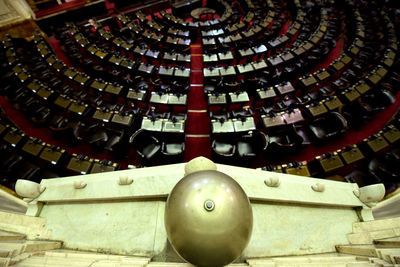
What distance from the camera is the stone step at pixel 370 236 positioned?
2629mm

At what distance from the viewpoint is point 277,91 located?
26.2 ft

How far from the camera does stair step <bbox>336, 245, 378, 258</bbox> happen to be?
2.37 m

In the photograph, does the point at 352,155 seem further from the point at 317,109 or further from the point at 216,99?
the point at 216,99

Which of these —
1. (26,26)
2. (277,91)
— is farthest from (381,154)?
(26,26)

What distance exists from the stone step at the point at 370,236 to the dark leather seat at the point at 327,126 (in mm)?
4355

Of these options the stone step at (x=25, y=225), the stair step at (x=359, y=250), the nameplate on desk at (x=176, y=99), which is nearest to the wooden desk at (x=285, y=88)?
the nameplate on desk at (x=176, y=99)

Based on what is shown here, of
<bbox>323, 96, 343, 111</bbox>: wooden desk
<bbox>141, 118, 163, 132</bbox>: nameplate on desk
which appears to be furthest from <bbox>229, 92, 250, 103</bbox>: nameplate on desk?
<bbox>141, 118, 163, 132</bbox>: nameplate on desk

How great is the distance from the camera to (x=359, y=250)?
255 centimetres

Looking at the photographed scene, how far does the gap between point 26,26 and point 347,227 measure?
629 inches

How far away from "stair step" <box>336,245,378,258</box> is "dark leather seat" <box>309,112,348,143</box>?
15.0 ft

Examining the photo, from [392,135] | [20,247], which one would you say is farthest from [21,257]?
[392,135]

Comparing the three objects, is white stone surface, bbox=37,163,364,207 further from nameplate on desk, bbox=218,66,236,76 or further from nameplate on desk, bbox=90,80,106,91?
nameplate on desk, bbox=218,66,236,76

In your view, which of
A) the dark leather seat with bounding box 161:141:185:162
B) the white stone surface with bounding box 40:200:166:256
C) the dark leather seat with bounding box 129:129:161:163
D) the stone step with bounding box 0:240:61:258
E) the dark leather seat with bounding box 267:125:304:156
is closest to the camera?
the stone step with bounding box 0:240:61:258

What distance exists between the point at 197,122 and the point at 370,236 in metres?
5.96
